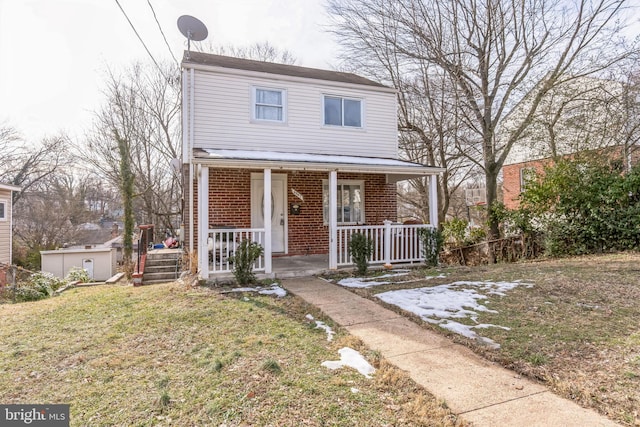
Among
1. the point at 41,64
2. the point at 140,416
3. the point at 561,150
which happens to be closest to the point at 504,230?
the point at 561,150

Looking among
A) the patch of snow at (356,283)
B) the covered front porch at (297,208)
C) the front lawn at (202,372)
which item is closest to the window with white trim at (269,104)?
the covered front porch at (297,208)

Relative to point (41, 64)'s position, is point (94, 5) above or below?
above

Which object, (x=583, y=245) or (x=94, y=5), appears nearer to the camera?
(x=94, y=5)

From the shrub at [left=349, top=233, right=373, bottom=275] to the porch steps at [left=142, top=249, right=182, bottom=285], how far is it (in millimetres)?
5510

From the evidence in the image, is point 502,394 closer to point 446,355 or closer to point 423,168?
point 446,355

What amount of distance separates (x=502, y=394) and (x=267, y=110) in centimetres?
920

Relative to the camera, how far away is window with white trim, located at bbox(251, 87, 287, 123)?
10062mm

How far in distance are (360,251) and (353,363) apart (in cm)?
464

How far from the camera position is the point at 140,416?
2.62 meters

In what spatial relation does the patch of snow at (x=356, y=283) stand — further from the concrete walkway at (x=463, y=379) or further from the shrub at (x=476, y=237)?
the shrub at (x=476, y=237)

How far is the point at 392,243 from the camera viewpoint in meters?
8.67

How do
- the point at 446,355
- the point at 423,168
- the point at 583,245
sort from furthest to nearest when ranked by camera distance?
the point at 583,245, the point at 423,168, the point at 446,355

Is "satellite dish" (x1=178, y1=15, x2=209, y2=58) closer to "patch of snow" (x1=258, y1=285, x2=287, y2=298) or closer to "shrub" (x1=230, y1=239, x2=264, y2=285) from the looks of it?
"shrub" (x1=230, y1=239, x2=264, y2=285)

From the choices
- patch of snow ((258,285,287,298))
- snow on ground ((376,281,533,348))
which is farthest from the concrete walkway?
patch of snow ((258,285,287,298))
